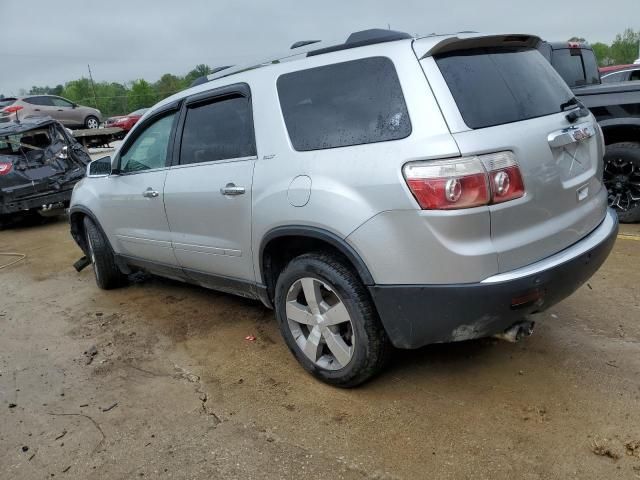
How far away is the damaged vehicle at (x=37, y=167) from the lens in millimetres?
9062

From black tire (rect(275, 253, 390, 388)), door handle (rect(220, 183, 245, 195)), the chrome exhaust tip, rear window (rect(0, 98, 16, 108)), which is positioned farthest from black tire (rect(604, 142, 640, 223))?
rear window (rect(0, 98, 16, 108))

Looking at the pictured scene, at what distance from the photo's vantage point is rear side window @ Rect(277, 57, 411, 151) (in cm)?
266

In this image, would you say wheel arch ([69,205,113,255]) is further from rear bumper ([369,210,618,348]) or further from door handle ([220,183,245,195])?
rear bumper ([369,210,618,348])

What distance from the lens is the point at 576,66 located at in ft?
21.5

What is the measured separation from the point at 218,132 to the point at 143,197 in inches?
39.7

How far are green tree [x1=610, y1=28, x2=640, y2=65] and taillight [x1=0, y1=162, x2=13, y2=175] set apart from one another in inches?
2913

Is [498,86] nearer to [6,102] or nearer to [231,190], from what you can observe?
[231,190]

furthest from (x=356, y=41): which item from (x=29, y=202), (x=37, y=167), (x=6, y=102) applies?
(x=6, y=102)

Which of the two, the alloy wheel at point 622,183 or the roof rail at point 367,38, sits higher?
the roof rail at point 367,38

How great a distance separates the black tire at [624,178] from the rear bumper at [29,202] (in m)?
8.34

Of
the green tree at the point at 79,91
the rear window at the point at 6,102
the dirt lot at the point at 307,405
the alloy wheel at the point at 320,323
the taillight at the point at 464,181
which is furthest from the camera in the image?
the green tree at the point at 79,91

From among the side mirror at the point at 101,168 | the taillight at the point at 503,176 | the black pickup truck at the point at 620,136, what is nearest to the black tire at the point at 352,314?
the taillight at the point at 503,176

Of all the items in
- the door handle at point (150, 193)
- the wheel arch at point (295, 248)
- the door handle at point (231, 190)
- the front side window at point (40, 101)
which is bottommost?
the wheel arch at point (295, 248)

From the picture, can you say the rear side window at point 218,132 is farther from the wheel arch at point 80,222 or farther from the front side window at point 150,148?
the wheel arch at point 80,222
